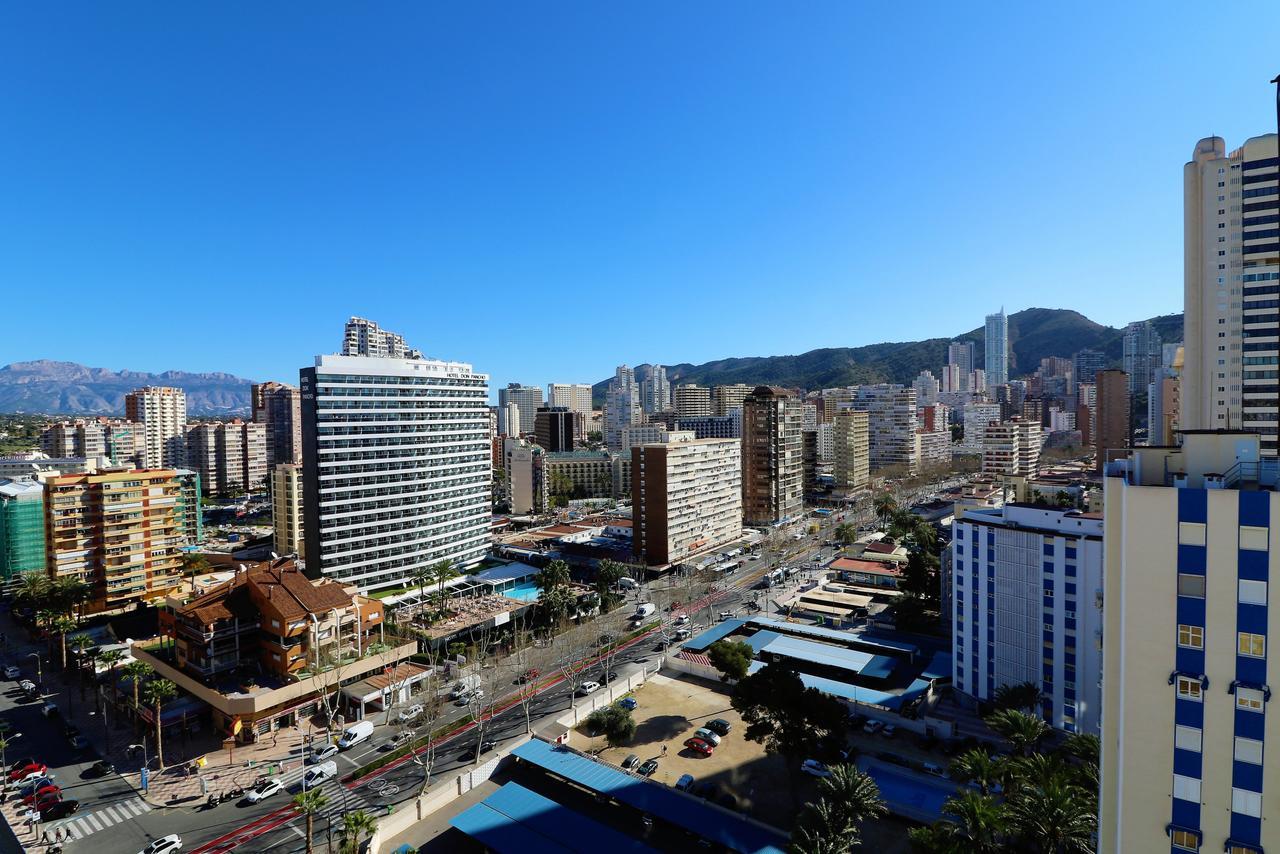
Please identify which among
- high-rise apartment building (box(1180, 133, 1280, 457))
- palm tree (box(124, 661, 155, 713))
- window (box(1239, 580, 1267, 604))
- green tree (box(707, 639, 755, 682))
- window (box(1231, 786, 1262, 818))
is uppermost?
high-rise apartment building (box(1180, 133, 1280, 457))

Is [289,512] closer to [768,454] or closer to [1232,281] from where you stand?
[768,454]

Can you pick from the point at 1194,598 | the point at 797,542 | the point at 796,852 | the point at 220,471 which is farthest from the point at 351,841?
the point at 220,471

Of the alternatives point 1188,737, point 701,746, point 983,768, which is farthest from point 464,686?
point 1188,737

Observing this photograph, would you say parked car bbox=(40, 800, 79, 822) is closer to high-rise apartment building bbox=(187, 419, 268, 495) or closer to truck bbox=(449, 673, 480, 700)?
truck bbox=(449, 673, 480, 700)

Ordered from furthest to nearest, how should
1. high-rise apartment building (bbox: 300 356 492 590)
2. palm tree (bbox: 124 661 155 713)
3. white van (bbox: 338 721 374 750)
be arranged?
high-rise apartment building (bbox: 300 356 492 590), palm tree (bbox: 124 661 155 713), white van (bbox: 338 721 374 750)

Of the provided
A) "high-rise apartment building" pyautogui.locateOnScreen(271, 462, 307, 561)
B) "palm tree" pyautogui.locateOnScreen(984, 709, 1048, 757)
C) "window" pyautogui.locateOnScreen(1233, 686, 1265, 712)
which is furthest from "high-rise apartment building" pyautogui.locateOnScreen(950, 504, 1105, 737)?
"high-rise apartment building" pyautogui.locateOnScreen(271, 462, 307, 561)

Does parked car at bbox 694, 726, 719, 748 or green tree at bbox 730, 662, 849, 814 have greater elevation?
green tree at bbox 730, 662, 849, 814

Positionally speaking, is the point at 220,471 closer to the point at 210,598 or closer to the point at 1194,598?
the point at 210,598
